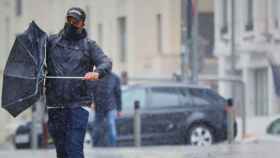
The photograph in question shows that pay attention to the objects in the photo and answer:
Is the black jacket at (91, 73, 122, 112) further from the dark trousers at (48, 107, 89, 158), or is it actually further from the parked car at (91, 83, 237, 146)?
the dark trousers at (48, 107, 89, 158)

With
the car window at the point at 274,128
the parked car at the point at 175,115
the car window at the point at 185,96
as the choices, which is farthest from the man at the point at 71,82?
the car window at the point at 185,96

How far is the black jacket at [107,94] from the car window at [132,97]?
2.46 m

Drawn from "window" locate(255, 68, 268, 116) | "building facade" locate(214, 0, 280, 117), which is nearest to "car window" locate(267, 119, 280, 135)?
"window" locate(255, 68, 268, 116)

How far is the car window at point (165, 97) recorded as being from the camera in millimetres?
21031

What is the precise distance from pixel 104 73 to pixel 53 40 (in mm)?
587

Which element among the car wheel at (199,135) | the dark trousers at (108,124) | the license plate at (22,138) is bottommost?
the license plate at (22,138)

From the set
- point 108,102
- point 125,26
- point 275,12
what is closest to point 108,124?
point 108,102

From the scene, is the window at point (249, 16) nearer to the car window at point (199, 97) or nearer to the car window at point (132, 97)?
the car window at point (199, 97)

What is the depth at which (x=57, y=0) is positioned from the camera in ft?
123

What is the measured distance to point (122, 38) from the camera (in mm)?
40188

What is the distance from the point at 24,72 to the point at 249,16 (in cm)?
2662

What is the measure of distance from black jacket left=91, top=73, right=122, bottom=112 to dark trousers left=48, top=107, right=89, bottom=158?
28.7ft

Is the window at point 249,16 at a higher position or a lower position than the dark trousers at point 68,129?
higher

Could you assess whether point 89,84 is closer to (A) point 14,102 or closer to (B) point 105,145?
(A) point 14,102
